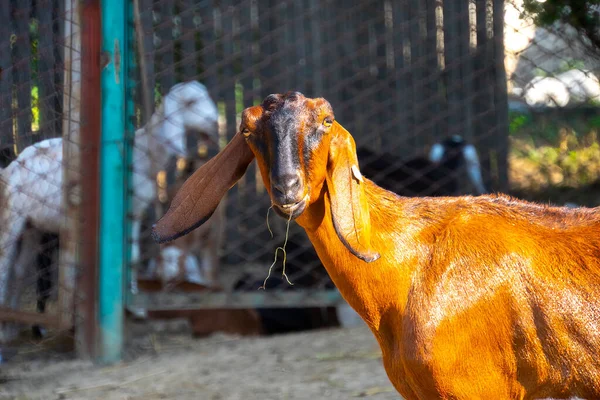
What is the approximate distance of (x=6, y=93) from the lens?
4.66 meters

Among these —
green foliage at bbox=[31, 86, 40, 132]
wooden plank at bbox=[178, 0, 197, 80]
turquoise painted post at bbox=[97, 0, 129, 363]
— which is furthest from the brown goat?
wooden plank at bbox=[178, 0, 197, 80]

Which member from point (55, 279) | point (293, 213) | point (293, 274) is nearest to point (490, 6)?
point (293, 274)

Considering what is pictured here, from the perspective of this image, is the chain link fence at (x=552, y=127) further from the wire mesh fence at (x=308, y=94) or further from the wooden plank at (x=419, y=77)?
the wooden plank at (x=419, y=77)

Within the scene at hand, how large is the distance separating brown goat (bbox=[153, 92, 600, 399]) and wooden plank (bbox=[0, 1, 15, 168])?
2371mm

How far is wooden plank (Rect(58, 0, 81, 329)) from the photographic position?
4.78 metres

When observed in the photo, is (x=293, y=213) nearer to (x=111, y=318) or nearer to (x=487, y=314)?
(x=487, y=314)

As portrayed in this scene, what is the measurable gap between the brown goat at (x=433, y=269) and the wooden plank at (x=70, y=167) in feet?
7.84

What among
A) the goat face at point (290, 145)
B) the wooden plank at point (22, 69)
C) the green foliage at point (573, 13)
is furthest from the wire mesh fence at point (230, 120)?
the goat face at point (290, 145)

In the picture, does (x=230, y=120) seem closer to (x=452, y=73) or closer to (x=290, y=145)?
(x=452, y=73)

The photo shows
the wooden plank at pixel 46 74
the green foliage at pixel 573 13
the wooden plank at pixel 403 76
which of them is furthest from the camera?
the wooden plank at pixel 403 76

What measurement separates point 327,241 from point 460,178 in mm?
4479

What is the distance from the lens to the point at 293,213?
2.36 meters

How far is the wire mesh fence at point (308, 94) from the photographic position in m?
5.91

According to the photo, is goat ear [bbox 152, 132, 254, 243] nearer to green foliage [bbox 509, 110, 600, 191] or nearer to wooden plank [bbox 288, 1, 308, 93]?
wooden plank [bbox 288, 1, 308, 93]
